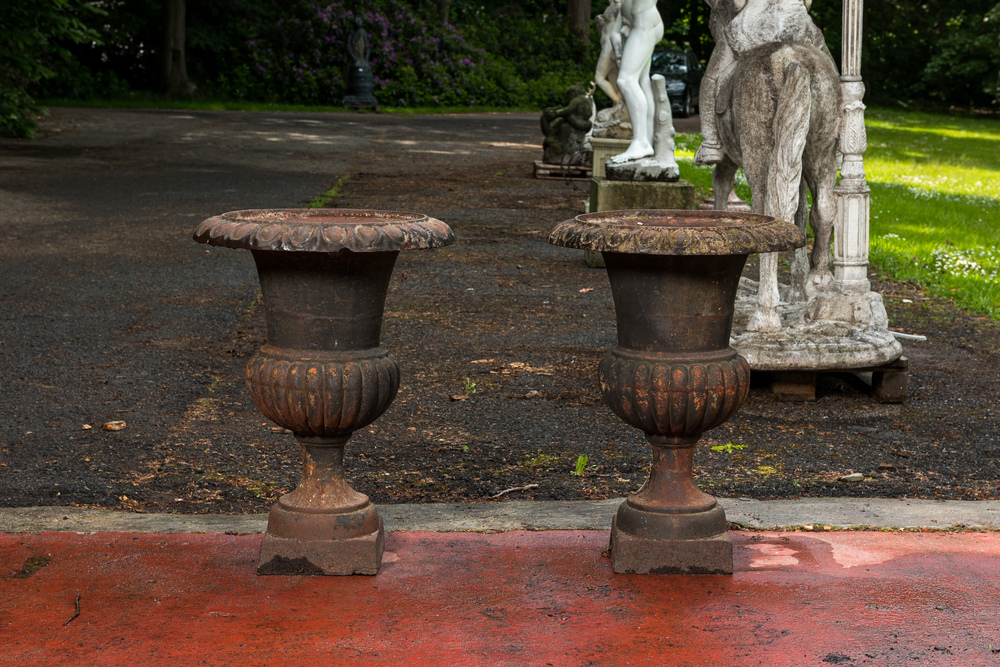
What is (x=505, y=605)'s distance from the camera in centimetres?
334

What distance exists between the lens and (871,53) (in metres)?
40.2

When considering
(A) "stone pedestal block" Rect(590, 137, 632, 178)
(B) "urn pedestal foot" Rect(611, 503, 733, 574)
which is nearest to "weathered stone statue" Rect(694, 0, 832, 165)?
(B) "urn pedestal foot" Rect(611, 503, 733, 574)

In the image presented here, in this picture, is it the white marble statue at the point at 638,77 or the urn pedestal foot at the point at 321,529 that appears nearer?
the urn pedestal foot at the point at 321,529

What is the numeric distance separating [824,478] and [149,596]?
276 cm

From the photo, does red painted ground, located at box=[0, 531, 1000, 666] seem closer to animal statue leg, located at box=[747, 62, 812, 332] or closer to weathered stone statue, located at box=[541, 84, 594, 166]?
animal statue leg, located at box=[747, 62, 812, 332]

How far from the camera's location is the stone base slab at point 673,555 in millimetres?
3623

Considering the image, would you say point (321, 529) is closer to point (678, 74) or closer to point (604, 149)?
point (604, 149)

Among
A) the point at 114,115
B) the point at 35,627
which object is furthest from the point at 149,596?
the point at 114,115

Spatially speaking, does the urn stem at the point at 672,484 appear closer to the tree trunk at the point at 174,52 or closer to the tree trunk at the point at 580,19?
the tree trunk at the point at 174,52

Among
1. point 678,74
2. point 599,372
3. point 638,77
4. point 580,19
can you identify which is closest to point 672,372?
point 599,372

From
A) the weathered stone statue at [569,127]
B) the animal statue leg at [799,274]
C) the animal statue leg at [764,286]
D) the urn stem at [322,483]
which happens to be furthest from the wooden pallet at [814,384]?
the weathered stone statue at [569,127]

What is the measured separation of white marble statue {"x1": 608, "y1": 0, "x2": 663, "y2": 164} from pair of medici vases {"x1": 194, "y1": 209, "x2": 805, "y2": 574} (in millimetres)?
6049

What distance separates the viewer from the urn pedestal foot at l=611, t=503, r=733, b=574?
3.62 metres

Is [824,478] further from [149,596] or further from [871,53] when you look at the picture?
[871,53]
